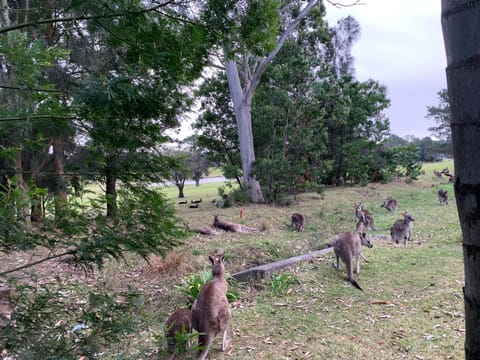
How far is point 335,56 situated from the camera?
28.6 metres

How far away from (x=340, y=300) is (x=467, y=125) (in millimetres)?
4689

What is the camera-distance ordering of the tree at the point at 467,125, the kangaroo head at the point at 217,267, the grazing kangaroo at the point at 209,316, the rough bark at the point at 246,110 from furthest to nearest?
→ the rough bark at the point at 246,110
the kangaroo head at the point at 217,267
the grazing kangaroo at the point at 209,316
the tree at the point at 467,125

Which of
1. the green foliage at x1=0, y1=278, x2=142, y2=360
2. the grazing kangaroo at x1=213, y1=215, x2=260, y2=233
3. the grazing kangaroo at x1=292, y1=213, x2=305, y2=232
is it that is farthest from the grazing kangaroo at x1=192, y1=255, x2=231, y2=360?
the grazing kangaroo at x1=292, y1=213, x2=305, y2=232

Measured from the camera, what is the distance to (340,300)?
5.59 meters

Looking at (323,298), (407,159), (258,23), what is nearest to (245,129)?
(323,298)

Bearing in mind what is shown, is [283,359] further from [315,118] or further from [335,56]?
[335,56]

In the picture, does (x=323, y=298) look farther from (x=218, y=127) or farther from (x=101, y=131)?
(x=218, y=127)

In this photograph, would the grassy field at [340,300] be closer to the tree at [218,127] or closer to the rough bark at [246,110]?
the rough bark at [246,110]

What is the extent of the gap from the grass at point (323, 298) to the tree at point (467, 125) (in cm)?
196

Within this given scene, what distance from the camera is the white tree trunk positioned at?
1603cm

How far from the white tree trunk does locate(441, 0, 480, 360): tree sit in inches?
581

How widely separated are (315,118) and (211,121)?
204 inches

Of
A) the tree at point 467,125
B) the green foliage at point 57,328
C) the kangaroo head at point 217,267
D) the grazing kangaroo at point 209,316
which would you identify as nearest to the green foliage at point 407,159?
the kangaroo head at point 217,267

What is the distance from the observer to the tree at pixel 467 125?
134 centimetres
